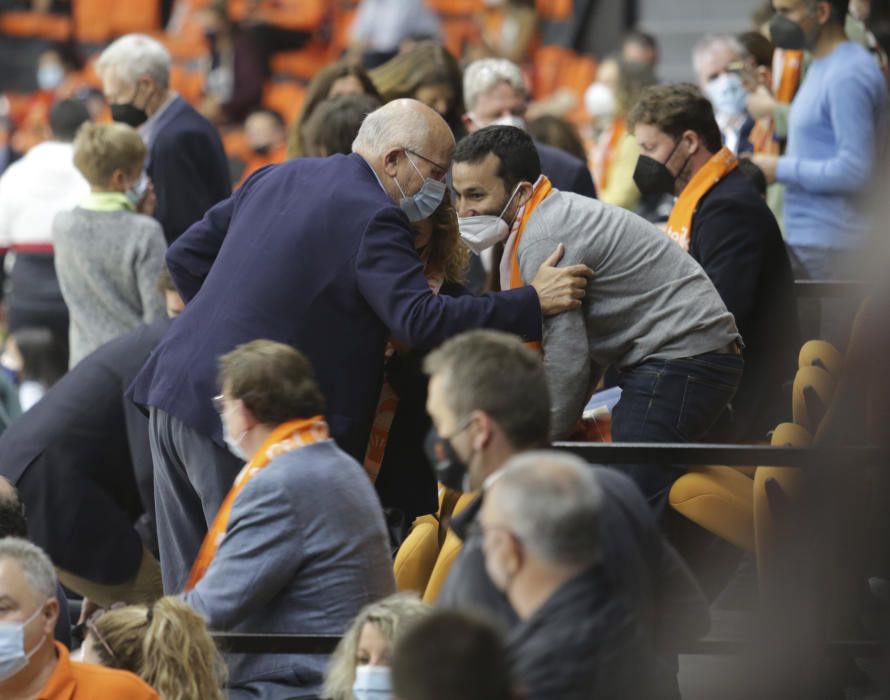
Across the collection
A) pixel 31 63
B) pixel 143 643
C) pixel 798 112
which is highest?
pixel 798 112

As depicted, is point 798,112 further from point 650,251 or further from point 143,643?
point 143,643

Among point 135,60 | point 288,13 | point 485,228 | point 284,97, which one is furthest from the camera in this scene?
point 288,13

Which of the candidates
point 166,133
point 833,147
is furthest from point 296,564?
point 166,133

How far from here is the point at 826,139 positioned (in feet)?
21.8

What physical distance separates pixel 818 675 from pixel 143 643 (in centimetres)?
176

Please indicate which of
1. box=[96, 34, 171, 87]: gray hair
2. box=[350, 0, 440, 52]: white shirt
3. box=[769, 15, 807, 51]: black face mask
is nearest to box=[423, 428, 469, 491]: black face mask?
box=[769, 15, 807, 51]: black face mask

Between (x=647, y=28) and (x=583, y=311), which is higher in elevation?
(x=583, y=311)

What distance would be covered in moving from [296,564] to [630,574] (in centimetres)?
124

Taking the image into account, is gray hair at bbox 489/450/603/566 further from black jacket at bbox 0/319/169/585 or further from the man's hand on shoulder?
black jacket at bbox 0/319/169/585

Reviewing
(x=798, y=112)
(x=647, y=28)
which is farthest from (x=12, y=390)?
(x=647, y=28)

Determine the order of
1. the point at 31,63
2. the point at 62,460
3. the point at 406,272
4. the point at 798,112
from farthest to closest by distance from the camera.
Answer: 1. the point at 31,63
2. the point at 798,112
3. the point at 62,460
4. the point at 406,272

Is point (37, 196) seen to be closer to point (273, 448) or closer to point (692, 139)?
point (692, 139)

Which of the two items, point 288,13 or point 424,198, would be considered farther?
point 288,13

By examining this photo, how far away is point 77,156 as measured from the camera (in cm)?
685
